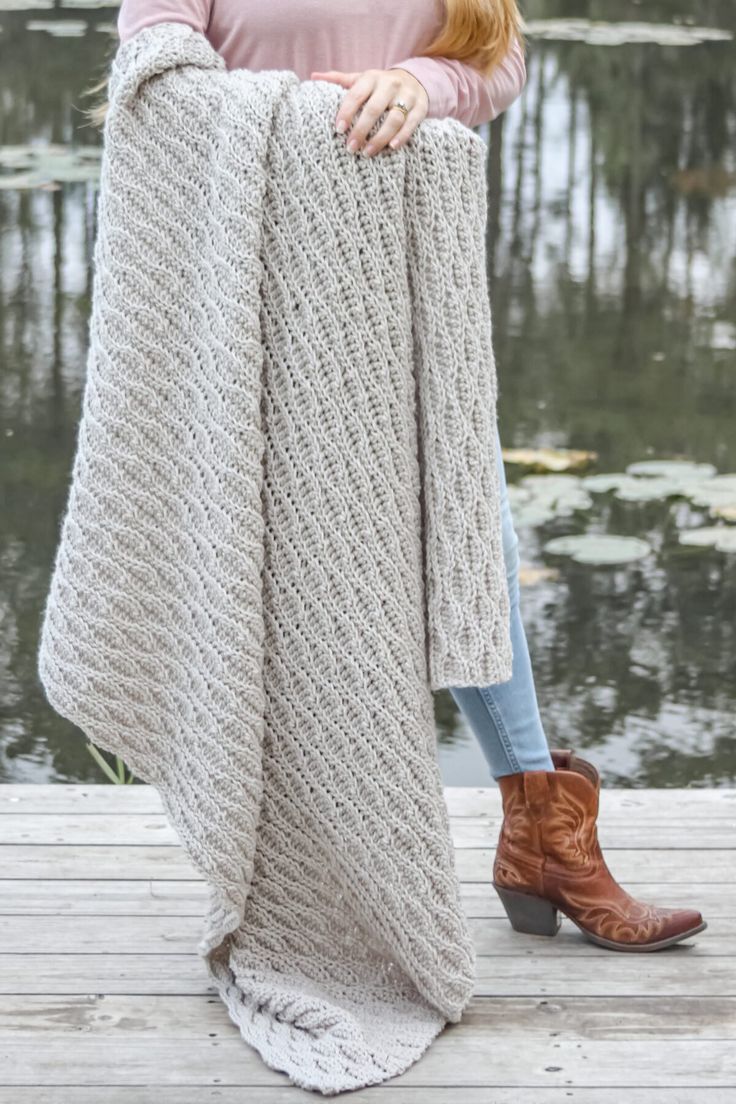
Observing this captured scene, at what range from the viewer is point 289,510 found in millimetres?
1625

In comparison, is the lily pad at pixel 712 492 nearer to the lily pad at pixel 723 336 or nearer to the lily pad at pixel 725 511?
the lily pad at pixel 725 511

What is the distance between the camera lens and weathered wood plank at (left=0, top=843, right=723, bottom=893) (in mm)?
2041

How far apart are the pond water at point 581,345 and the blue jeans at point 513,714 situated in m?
1.12

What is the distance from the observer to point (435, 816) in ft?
5.48

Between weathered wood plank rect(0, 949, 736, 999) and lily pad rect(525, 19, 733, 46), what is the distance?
8.56 meters

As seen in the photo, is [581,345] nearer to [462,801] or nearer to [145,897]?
[462,801]

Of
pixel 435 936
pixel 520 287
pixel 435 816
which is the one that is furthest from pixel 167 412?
pixel 520 287

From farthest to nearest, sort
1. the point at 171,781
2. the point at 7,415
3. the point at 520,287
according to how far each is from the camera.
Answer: the point at 520,287 < the point at 7,415 < the point at 171,781

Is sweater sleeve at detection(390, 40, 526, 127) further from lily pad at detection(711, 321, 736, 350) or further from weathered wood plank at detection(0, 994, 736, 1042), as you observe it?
lily pad at detection(711, 321, 736, 350)

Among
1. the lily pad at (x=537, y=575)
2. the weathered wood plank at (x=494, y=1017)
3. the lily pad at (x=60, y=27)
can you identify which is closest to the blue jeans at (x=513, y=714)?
the weathered wood plank at (x=494, y=1017)

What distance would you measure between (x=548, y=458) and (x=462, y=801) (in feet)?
6.89

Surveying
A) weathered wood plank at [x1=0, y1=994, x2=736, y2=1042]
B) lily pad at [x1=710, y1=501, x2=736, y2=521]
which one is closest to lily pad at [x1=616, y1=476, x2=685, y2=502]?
lily pad at [x1=710, y1=501, x2=736, y2=521]

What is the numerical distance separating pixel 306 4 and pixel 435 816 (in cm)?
82

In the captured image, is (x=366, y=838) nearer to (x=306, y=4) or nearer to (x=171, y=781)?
(x=171, y=781)
